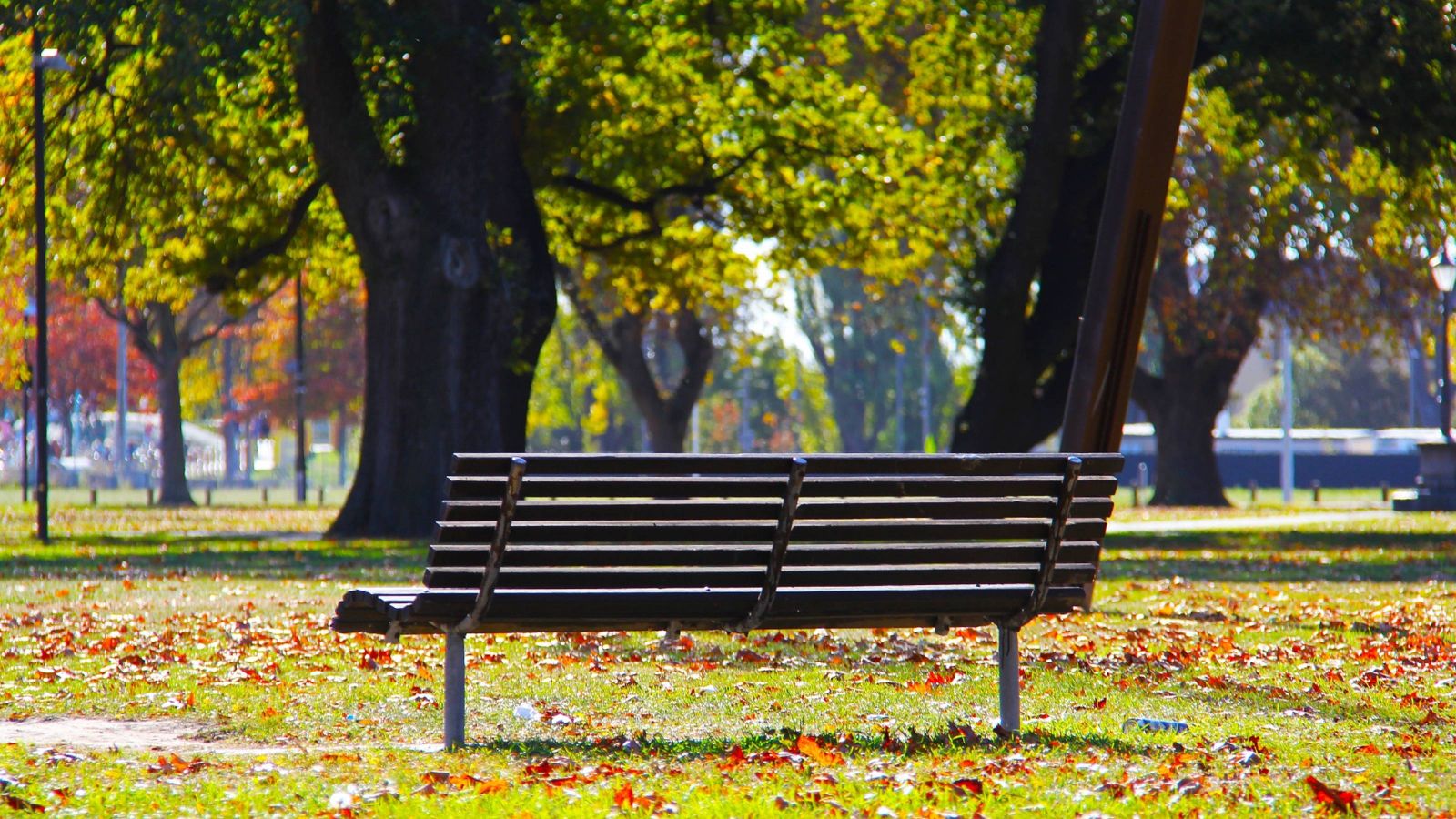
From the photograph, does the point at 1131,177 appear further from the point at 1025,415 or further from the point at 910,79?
the point at 910,79

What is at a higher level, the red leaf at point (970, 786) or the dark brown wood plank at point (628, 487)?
the dark brown wood plank at point (628, 487)

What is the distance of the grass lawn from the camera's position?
5.32 m

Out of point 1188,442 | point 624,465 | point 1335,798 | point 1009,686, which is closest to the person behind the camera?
point 1335,798

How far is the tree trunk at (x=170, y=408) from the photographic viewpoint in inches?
1837

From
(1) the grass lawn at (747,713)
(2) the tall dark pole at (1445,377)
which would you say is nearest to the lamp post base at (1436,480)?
(2) the tall dark pole at (1445,377)

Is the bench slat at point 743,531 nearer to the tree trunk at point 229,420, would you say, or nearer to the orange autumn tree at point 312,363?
the orange autumn tree at point 312,363

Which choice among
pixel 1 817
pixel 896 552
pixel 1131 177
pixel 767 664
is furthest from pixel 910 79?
pixel 1 817

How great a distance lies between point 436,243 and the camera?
2178 centimetres

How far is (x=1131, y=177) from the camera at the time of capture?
10.5 m

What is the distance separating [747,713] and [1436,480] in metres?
29.7

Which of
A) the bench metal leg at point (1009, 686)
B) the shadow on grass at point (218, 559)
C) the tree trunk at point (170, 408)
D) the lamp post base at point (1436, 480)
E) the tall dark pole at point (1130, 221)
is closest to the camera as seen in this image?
the bench metal leg at point (1009, 686)

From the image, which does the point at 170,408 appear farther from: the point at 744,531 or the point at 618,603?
the point at 744,531

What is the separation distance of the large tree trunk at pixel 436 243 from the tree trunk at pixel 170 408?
82.3ft

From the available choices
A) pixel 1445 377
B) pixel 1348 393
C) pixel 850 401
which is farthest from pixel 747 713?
pixel 1348 393
